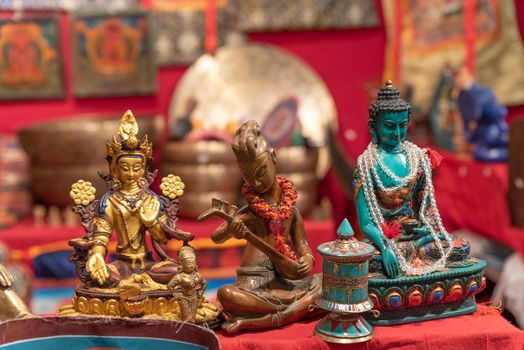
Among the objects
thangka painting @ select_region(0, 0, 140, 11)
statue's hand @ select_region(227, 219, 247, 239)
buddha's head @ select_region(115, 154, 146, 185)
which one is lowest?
statue's hand @ select_region(227, 219, 247, 239)

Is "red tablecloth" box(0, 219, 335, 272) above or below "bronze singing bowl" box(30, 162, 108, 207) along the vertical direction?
below

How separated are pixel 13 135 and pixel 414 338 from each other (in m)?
3.14

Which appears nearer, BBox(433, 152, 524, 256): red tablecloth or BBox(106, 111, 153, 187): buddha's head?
BBox(106, 111, 153, 187): buddha's head

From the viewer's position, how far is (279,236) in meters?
1.74

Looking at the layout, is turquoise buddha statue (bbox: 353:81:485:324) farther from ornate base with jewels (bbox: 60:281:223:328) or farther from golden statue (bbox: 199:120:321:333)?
ornate base with jewels (bbox: 60:281:223:328)

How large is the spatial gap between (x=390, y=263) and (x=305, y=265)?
22 centimetres

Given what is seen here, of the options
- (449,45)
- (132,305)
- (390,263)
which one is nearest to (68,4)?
(449,45)

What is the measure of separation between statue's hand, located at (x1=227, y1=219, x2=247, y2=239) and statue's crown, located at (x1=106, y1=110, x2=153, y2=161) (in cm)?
31

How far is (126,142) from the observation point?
169cm

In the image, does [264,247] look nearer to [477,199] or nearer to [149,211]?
[149,211]

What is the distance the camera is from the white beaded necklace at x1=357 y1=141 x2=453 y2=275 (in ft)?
5.64

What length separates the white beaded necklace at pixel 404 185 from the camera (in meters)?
1.72

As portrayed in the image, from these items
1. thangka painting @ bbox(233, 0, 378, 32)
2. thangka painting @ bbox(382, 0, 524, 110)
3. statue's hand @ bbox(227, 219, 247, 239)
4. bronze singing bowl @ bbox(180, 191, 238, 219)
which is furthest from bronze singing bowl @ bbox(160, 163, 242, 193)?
statue's hand @ bbox(227, 219, 247, 239)

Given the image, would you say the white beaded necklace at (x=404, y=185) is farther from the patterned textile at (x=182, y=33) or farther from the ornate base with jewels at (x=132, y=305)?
the patterned textile at (x=182, y=33)
